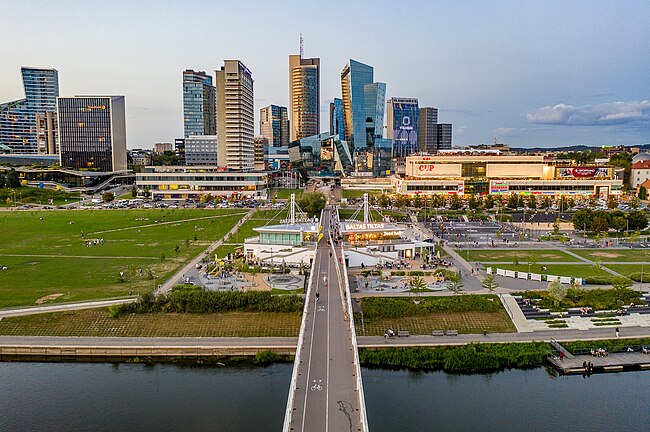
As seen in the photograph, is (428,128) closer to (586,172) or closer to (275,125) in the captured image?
(275,125)

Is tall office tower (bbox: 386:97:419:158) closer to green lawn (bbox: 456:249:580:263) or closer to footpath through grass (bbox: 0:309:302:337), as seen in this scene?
green lawn (bbox: 456:249:580:263)

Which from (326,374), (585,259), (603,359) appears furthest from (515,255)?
(326,374)

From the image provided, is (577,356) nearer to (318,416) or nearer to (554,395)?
(554,395)

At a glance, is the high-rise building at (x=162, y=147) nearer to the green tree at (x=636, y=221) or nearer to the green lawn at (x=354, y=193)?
the green lawn at (x=354, y=193)

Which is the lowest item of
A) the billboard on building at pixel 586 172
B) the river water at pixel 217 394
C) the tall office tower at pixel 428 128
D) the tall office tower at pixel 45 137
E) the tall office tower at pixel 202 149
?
the river water at pixel 217 394

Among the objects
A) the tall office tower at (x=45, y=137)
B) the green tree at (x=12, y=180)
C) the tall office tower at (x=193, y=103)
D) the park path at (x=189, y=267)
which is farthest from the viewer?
the tall office tower at (x=193, y=103)

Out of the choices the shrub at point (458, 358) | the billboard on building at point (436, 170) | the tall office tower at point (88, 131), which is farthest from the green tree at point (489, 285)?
the tall office tower at point (88, 131)

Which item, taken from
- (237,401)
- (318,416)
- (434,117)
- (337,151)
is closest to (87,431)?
(237,401)
